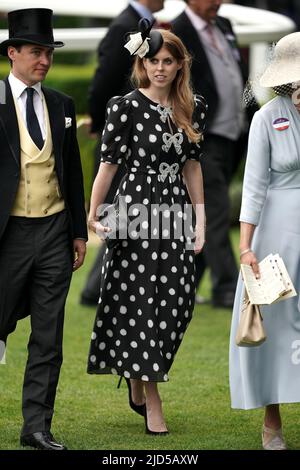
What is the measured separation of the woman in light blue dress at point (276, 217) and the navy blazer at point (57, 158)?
752 millimetres

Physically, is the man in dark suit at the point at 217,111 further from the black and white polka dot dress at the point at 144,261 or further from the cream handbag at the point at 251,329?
the cream handbag at the point at 251,329

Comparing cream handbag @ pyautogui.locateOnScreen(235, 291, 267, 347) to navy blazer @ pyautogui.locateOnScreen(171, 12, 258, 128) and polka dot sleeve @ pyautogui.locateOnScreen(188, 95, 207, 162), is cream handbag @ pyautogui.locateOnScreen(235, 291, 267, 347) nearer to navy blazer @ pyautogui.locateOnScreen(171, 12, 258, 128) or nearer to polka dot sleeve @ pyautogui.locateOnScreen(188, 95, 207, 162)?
polka dot sleeve @ pyautogui.locateOnScreen(188, 95, 207, 162)

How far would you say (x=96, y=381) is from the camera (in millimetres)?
7711

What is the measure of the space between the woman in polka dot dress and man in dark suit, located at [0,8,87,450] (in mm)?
359

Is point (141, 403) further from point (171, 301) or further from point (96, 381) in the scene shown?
point (96, 381)

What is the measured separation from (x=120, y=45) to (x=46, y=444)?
3664 millimetres

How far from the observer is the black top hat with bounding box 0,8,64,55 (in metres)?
6.00

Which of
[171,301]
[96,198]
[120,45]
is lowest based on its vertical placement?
[171,301]

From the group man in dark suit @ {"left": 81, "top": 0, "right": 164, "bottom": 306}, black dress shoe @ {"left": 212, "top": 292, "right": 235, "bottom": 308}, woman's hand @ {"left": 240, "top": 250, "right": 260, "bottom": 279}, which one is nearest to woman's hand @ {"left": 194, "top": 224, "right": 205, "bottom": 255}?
woman's hand @ {"left": 240, "top": 250, "right": 260, "bottom": 279}

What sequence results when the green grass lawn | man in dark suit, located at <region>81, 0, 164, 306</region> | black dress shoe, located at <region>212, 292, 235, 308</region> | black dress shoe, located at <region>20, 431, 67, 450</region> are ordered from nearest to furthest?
black dress shoe, located at <region>20, 431, 67, 450</region> → the green grass lawn → man in dark suit, located at <region>81, 0, 164, 306</region> → black dress shoe, located at <region>212, 292, 235, 308</region>

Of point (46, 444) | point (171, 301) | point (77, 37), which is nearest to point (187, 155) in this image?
point (171, 301)

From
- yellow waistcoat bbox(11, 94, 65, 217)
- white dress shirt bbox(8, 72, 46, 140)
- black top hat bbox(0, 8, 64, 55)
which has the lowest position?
yellow waistcoat bbox(11, 94, 65, 217)

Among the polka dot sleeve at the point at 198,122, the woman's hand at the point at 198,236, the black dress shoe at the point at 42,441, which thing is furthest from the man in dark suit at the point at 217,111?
the black dress shoe at the point at 42,441

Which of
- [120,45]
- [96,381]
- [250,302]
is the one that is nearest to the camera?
[250,302]
